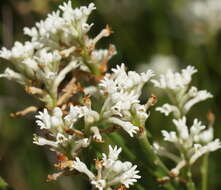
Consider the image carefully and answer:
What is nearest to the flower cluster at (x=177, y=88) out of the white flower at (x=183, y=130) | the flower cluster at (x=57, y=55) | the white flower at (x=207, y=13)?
the white flower at (x=183, y=130)

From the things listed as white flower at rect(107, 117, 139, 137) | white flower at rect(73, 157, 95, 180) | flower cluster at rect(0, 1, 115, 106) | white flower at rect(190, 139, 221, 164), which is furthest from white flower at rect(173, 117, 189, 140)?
white flower at rect(73, 157, 95, 180)

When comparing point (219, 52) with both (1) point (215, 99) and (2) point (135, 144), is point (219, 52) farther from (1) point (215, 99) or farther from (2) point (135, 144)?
(2) point (135, 144)

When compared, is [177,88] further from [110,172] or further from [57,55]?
[110,172]

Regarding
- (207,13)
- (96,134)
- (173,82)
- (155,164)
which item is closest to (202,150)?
(155,164)

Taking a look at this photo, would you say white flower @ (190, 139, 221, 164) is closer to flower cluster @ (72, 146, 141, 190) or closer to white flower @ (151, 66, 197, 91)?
white flower @ (151, 66, 197, 91)

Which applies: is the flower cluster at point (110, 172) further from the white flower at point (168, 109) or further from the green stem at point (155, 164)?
the white flower at point (168, 109)

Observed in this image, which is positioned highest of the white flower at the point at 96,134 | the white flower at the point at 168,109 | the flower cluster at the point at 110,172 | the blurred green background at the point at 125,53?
the blurred green background at the point at 125,53
